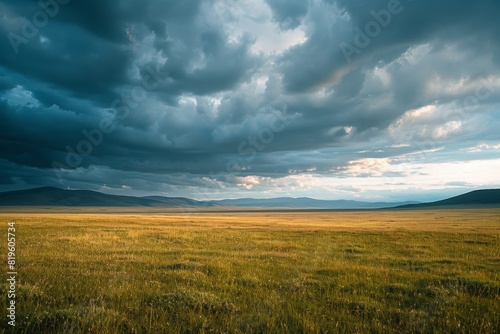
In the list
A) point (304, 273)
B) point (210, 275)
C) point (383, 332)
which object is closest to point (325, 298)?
point (383, 332)

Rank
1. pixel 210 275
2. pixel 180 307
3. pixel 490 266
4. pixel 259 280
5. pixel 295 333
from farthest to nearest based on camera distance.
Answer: pixel 490 266 < pixel 210 275 < pixel 259 280 < pixel 180 307 < pixel 295 333

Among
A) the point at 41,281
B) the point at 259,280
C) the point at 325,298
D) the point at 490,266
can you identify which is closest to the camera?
the point at 325,298

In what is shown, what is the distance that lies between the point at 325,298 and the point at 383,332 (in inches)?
107

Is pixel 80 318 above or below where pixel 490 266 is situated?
above

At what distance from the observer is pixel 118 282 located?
10273 mm

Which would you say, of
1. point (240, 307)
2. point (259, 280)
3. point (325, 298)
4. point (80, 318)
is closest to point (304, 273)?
point (259, 280)

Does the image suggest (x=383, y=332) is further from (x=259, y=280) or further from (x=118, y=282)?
(x=118, y=282)

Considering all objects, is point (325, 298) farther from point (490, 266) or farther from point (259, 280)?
point (490, 266)

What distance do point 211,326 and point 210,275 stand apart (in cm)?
572

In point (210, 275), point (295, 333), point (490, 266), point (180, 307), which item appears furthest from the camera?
point (490, 266)

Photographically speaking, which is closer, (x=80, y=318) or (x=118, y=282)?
(x=80, y=318)

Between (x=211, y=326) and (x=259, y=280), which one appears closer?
(x=211, y=326)

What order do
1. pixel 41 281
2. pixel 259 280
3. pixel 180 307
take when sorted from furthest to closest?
pixel 259 280, pixel 41 281, pixel 180 307

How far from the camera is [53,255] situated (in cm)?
1603
